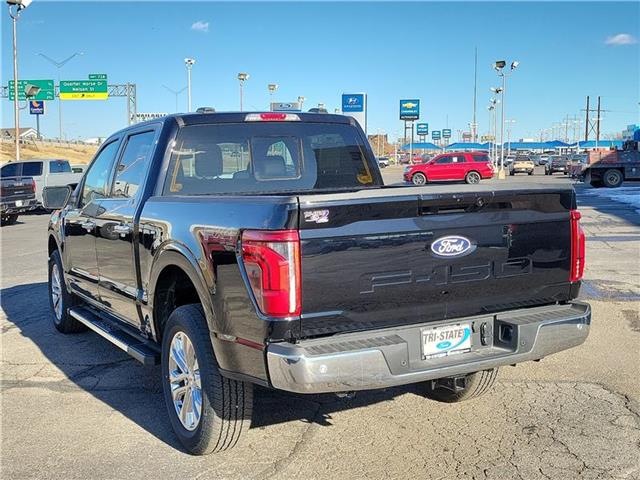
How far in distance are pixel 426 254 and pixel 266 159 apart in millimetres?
2119

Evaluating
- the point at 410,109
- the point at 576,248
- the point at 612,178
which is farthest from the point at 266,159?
the point at 410,109

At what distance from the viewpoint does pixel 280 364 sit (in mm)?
3172

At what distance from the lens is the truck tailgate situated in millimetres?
3250

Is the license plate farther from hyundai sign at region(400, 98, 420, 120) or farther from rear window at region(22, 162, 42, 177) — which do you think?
hyundai sign at region(400, 98, 420, 120)

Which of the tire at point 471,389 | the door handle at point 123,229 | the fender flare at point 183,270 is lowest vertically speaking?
the tire at point 471,389

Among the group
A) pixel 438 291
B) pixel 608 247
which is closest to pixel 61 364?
pixel 438 291

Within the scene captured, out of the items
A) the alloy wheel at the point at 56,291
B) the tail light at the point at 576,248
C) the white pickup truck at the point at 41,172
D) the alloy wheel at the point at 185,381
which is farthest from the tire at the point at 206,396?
the white pickup truck at the point at 41,172

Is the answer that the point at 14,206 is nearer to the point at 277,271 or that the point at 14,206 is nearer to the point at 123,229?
the point at 123,229

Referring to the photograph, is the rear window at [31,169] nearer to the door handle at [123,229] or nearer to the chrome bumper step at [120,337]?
the chrome bumper step at [120,337]

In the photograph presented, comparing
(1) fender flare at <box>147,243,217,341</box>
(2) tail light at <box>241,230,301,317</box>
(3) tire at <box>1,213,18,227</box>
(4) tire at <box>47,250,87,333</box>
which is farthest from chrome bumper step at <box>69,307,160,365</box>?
(3) tire at <box>1,213,18,227</box>

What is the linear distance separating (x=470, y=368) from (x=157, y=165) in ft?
8.52

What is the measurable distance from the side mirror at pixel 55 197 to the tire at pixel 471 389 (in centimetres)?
415

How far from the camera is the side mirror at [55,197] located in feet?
21.6

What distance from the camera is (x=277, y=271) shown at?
315 centimetres
